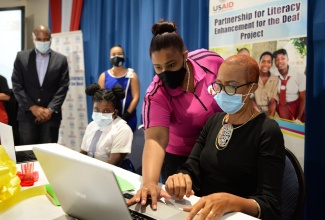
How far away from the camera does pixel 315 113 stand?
199cm

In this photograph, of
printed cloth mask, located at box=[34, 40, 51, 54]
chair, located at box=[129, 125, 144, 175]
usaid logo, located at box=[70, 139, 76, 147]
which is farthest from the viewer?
usaid logo, located at box=[70, 139, 76, 147]

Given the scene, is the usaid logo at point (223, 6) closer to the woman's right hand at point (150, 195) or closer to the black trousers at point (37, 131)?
the woman's right hand at point (150, 195)

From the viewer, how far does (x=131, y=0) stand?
3.77 metres

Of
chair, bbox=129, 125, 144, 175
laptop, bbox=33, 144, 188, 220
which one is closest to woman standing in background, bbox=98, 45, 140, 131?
chair, bbox=129, 125, 144, 175

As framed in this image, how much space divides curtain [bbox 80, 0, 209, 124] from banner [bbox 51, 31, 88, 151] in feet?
0.44

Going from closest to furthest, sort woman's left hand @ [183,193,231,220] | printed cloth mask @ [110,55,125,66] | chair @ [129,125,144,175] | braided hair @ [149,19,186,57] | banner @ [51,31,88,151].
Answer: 1. woman's left hand @ [183,193,231,220]
2. braided hair @ [149,19,186,57]
3. chair @ [129,125,144,175]
4. printed cloth mask @ [110,55,125,66]
5. banner @ [51,31,88,151]

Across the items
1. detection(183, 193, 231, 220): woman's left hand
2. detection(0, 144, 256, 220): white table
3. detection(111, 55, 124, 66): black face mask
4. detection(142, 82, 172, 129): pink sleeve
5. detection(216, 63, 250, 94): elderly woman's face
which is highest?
detection(111, 55, 124, 66): black face mask

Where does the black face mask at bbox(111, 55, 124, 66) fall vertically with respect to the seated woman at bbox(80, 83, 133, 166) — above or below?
above

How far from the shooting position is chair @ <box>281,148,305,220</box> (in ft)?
4.28

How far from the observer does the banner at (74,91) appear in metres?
4.41

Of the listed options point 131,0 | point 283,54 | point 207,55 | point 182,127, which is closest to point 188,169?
point 182,127

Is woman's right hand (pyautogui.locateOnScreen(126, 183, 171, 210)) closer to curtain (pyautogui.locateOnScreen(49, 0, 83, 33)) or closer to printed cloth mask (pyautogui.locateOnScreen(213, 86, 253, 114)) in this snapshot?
printed cloth mask (pyautogui.locateOnScreen(213, 86, 253, 114))

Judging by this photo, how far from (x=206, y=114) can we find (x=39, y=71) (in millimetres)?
2359

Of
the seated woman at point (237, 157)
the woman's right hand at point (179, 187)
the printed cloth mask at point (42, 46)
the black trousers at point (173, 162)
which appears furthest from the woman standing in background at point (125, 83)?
the woman's right hand at point (179, 187)
